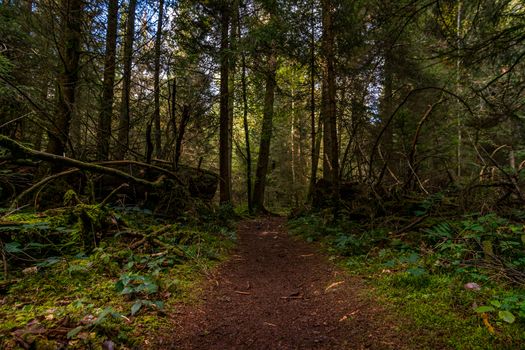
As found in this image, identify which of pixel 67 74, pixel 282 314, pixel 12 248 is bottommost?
pixel 282 314

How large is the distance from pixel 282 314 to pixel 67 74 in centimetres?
648

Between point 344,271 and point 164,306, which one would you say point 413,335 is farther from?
point 164,306

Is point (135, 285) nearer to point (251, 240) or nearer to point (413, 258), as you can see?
point (413, 258)

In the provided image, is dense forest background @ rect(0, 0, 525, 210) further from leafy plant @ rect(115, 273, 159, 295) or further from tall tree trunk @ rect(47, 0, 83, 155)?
leafy plant @ rect(115, 273, 159, 295)

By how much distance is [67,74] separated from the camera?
21.4 feet

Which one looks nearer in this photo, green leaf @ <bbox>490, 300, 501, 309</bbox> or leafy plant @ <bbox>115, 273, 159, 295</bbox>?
green leaf @ <bbox>490, 300, 501, 309</bbox>

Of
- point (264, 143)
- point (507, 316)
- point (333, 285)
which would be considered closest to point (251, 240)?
point (333, 285)

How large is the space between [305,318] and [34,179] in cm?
648

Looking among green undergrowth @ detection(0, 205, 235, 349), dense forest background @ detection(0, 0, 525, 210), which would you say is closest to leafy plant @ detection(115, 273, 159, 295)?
green undergrowth @ detection(0, 205, 235, 349)

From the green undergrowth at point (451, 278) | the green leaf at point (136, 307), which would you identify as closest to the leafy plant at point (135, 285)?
the green leaf at point (136, 307)

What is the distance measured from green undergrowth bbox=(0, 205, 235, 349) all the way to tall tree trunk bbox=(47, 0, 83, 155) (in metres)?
2.14

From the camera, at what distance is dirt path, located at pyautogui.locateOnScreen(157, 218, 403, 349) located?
2.96m

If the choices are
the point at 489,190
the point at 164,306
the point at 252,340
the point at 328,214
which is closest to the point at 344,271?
the point at 252,340

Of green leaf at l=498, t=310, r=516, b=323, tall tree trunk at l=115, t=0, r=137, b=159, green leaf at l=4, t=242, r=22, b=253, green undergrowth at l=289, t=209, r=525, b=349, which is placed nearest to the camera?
green leaf at l=498, t=310, r=516, b=323
